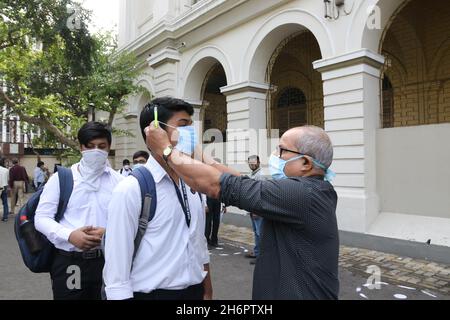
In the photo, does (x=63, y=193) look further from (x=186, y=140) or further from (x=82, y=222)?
(x=186, y=140)

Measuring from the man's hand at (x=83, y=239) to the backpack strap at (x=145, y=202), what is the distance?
2.05 feet

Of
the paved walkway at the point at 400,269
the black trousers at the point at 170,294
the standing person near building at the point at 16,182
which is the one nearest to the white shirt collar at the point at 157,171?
the black trousers at the point at 170,294

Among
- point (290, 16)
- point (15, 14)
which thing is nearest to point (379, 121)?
point (290, 16)

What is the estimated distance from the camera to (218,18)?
37.8 ft

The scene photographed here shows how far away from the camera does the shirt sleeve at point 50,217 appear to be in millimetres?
2416

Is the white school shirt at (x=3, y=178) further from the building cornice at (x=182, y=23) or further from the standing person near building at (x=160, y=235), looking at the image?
the standing person near building at (x=160, y=235)

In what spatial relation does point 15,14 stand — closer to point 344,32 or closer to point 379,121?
point 344,32

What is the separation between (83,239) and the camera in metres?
2.34

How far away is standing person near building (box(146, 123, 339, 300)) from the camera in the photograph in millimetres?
1652

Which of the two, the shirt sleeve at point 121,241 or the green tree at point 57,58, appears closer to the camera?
the shirt sleeve at point 121,241

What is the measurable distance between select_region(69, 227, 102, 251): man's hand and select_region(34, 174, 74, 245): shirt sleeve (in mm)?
62

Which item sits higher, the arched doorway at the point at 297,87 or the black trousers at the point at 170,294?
the arched doorway at the point at 297,87

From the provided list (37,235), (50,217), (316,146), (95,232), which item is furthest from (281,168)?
(37,235)

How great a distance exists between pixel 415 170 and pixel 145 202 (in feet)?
23.5
